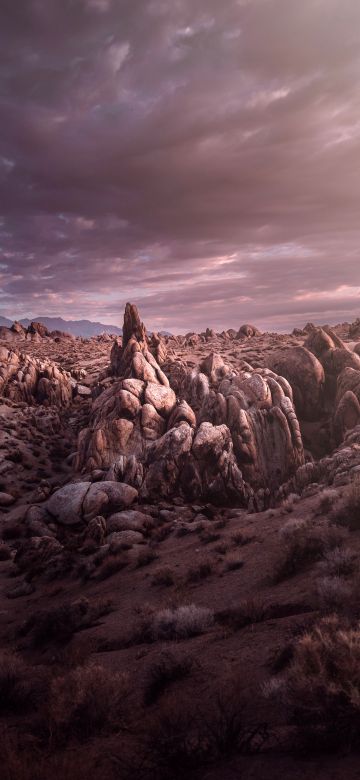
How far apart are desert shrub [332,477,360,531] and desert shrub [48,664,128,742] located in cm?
1059

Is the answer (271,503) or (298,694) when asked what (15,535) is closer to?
(271,503)

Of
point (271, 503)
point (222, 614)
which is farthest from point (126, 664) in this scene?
point (271, 503)

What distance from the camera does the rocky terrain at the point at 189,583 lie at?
5.27 m

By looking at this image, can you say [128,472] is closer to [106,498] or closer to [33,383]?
[106,498]

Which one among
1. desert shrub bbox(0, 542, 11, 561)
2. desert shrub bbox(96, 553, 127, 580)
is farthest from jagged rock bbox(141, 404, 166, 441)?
desert shrub bbox(96, 553, 127, 580)

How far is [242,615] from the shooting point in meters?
9.80

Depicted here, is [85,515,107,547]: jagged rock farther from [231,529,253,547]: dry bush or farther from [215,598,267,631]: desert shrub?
[215,598,267,631]: desert shrub

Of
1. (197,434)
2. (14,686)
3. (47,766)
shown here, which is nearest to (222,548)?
(14,686)

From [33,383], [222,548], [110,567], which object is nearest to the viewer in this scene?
[222,548]

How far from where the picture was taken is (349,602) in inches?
335

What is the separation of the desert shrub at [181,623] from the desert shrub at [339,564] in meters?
3.67

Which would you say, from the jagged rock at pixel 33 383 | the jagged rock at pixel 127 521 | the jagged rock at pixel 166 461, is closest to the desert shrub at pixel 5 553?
the jagged rock at pixel 127 521

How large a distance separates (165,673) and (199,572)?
7.39m

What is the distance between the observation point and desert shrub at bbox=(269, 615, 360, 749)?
191 inches
